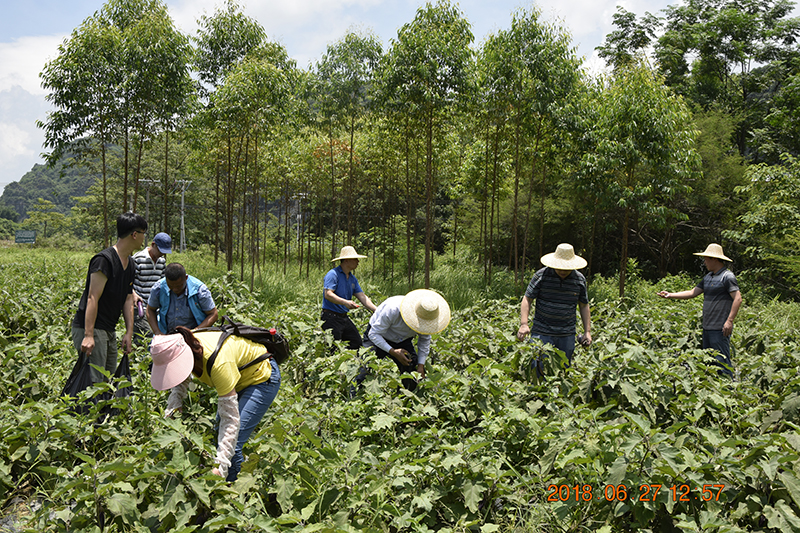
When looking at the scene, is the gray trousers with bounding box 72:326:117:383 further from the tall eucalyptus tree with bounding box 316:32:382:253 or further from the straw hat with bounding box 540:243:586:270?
the tall eucalyptus tree with bounding box 316:32:382:253

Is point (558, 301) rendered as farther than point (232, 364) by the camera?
→ Yes

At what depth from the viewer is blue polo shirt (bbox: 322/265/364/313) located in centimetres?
558

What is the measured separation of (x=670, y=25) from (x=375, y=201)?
49.4ft

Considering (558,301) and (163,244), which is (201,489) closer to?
(163,244)

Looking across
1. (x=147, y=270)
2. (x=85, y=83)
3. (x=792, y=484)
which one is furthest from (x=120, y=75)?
(x=792, y=484)

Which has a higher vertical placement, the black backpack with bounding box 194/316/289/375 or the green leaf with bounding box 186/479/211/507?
the black backpack with bounding box 194/316/289/375

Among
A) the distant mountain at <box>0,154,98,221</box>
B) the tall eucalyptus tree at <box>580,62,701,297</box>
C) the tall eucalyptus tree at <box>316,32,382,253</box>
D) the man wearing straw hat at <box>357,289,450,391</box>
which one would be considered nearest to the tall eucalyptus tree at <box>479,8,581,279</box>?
the tall eucalyptus tree at <box>580,62,701,297</box>

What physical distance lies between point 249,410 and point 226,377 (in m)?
0.33

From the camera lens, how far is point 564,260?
510cm

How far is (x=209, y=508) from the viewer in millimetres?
2809

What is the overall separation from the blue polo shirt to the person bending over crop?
2.07 meters

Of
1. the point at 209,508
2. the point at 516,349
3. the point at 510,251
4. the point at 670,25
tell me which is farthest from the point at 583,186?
the point at 670,25

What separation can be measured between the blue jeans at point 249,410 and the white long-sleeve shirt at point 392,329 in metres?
1.16

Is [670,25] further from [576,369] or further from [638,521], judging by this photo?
[638,521]
